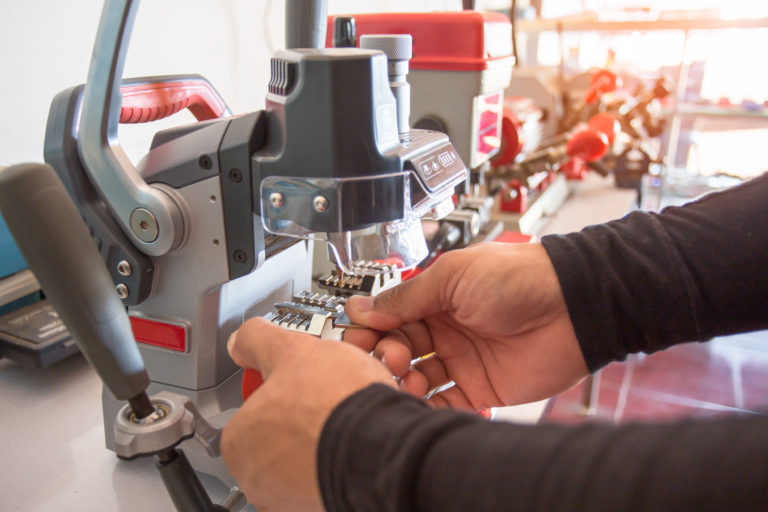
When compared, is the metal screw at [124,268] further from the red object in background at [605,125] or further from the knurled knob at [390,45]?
the red object in background at [605,125]

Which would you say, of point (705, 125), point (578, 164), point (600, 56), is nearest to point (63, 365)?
point (578, 164)

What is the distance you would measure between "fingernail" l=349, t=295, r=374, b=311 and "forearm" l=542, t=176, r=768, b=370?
194 mm

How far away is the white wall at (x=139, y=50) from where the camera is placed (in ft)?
2.63

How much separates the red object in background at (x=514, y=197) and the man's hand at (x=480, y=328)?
667 mm

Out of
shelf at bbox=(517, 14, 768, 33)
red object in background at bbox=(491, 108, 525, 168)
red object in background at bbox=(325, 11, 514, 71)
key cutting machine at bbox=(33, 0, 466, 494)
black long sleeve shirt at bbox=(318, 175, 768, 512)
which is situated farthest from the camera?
shelf at bbox=(517, 14, 768, 33)

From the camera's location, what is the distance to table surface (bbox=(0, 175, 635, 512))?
0.54 metres

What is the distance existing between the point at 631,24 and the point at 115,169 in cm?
185

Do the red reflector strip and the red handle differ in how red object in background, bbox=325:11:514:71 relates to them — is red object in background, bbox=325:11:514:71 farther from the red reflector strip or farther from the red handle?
the red reflector strip

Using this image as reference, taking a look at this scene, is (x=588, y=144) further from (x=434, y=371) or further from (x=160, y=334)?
(x=160, y=334)

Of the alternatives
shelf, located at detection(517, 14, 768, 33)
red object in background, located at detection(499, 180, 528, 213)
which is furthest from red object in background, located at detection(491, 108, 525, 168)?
shelf, located at detection(517, 14, 768, 33)

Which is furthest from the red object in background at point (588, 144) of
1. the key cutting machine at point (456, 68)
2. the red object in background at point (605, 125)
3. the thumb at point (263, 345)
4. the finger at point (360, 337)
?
the thumb at point (263, 345)

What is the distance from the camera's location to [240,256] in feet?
1.63

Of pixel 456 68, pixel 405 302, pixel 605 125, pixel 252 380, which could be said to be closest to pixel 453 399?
pixel 405 302

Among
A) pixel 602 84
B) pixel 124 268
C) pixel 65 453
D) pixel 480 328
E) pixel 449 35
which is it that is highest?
pixel 449 35
